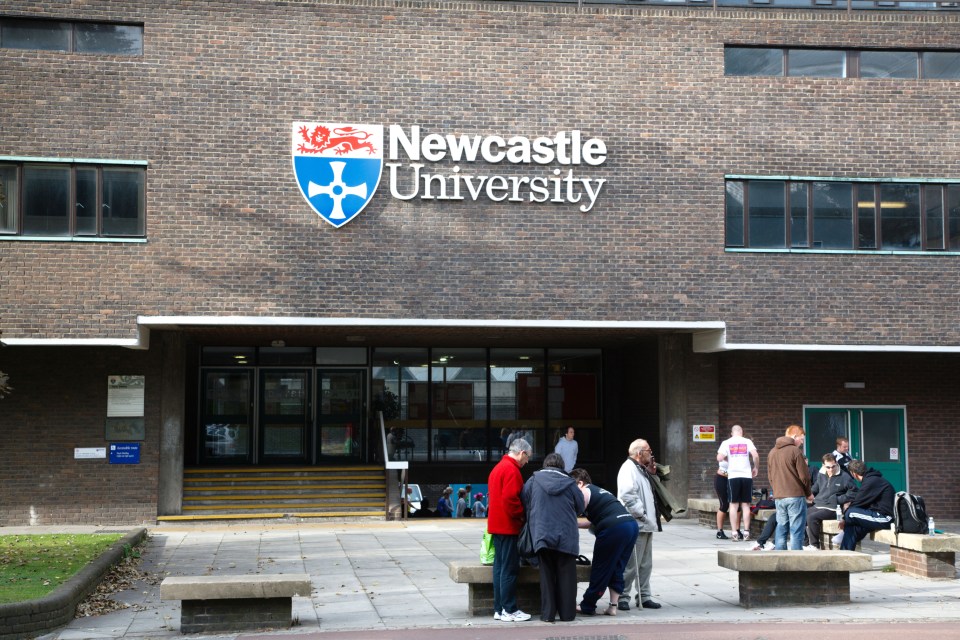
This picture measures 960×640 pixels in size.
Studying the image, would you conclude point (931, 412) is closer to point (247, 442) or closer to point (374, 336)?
point (374, 336)

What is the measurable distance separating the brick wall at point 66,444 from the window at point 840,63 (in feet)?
39.9

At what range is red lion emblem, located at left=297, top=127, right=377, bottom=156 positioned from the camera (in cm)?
1916

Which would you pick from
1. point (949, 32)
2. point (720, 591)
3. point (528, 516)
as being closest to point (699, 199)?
point (949, 32)

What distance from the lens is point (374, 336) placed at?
23000 mm

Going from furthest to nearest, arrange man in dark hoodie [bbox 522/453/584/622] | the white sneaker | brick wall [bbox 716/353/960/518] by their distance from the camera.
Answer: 1. brick wall [bbox 716/353/960/518]
2. the white sneaker
3. man in dark hoodie [bbox 522/453/584/622]

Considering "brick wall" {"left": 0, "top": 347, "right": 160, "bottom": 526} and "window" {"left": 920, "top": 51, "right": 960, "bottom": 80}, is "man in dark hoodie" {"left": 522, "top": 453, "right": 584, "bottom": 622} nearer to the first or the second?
"brick wall" {"left": 0, "top": 347, "right": 160, "bottom": 526}

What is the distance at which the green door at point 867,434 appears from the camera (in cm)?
2200

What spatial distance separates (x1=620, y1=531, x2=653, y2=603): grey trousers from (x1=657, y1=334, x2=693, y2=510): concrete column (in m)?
10.7

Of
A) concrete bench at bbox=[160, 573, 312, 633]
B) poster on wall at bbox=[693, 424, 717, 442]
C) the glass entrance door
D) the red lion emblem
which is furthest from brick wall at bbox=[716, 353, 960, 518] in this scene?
concrete bench at bbox=[160, 573, 312, 633]

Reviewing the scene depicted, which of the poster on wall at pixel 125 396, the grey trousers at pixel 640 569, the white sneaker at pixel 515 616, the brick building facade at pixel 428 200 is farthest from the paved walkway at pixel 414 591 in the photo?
the brick building facade at pixel 428 200

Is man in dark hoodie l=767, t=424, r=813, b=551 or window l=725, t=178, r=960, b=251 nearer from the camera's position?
man in dark hoodie l=767, t=424, r=813, b=551

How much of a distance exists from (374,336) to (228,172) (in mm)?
5358

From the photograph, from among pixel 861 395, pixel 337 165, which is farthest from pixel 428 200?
pixel 861 395

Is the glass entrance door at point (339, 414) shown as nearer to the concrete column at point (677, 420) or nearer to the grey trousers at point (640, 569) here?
the concrete column at point (677, 420)
